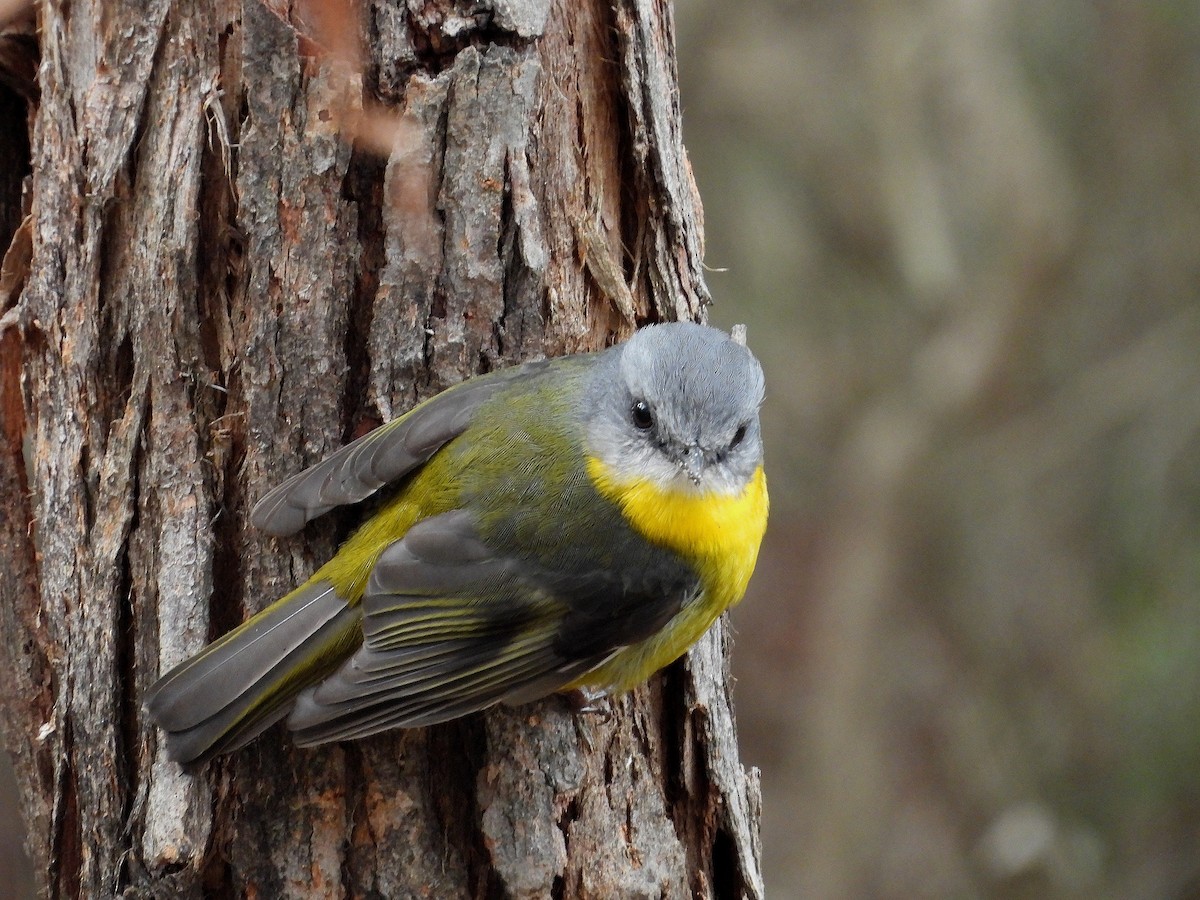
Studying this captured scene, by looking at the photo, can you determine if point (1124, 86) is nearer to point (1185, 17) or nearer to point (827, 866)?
point (1185, 17)

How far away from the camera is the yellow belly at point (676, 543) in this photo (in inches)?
108

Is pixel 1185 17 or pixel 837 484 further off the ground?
pixel 1185 17

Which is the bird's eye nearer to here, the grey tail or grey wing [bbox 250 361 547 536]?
grey wing [bbox 250 361 547 536]

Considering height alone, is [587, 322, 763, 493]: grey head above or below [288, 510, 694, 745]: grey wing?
above

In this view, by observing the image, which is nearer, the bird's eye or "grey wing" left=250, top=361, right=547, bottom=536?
"grey wing" left=250, top=361, right=547, bottom=536

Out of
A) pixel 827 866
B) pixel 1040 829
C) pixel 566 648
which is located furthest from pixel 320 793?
pixel 827 866

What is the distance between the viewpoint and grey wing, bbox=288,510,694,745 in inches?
100

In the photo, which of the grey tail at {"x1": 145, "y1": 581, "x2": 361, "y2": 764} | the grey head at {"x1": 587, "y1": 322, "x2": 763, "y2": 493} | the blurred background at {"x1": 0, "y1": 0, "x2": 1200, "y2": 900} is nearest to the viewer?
the grey tail at {"x1": 145, "y1": 581, "x2": 361, "y2": 764}

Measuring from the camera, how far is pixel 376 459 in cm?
264

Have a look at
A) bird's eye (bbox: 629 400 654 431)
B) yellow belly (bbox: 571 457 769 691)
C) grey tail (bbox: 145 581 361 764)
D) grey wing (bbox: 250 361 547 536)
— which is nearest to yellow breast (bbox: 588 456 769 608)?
yellow belly (bbox: 571 457 769 691)

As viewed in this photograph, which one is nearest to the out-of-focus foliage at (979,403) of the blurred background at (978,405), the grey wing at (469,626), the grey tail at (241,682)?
the blurred background at (978,405)

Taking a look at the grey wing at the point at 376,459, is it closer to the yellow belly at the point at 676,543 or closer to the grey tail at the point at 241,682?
the grey tail at the point at 241,682

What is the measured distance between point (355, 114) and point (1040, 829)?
4.88 metres

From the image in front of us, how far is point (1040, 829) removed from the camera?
5.73 meters
